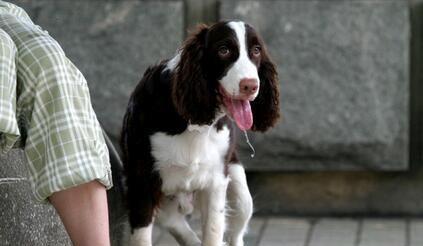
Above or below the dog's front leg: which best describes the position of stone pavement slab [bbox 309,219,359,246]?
below

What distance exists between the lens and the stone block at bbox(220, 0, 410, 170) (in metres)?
6.59

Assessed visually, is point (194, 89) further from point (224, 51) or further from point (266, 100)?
point (266, 100)

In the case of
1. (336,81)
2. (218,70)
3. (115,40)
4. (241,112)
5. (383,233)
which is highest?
(218,70)

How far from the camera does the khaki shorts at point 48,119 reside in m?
3.58

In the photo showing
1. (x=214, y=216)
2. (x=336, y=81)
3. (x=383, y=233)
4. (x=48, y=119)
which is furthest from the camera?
(x=336, y=81)

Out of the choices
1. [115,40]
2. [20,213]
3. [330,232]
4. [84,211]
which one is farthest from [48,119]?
[330,232]

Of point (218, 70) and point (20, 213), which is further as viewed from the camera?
point (218, 70)

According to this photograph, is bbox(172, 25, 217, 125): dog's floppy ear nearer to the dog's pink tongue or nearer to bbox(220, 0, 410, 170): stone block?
the dog's pink tongue

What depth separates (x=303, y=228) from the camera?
259 inches

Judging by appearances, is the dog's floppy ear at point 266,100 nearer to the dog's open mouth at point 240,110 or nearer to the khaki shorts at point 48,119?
the dog's open mouth at point 240,110

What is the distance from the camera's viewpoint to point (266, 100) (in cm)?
474

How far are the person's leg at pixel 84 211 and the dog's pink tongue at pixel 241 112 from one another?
0.91 meters

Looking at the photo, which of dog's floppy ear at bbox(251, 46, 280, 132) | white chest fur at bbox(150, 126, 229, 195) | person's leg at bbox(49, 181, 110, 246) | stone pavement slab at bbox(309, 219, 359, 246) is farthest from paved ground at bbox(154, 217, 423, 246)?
person's leg at bbox(49, 181, 110, 246)

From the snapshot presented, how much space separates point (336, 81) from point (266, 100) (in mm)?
1972
